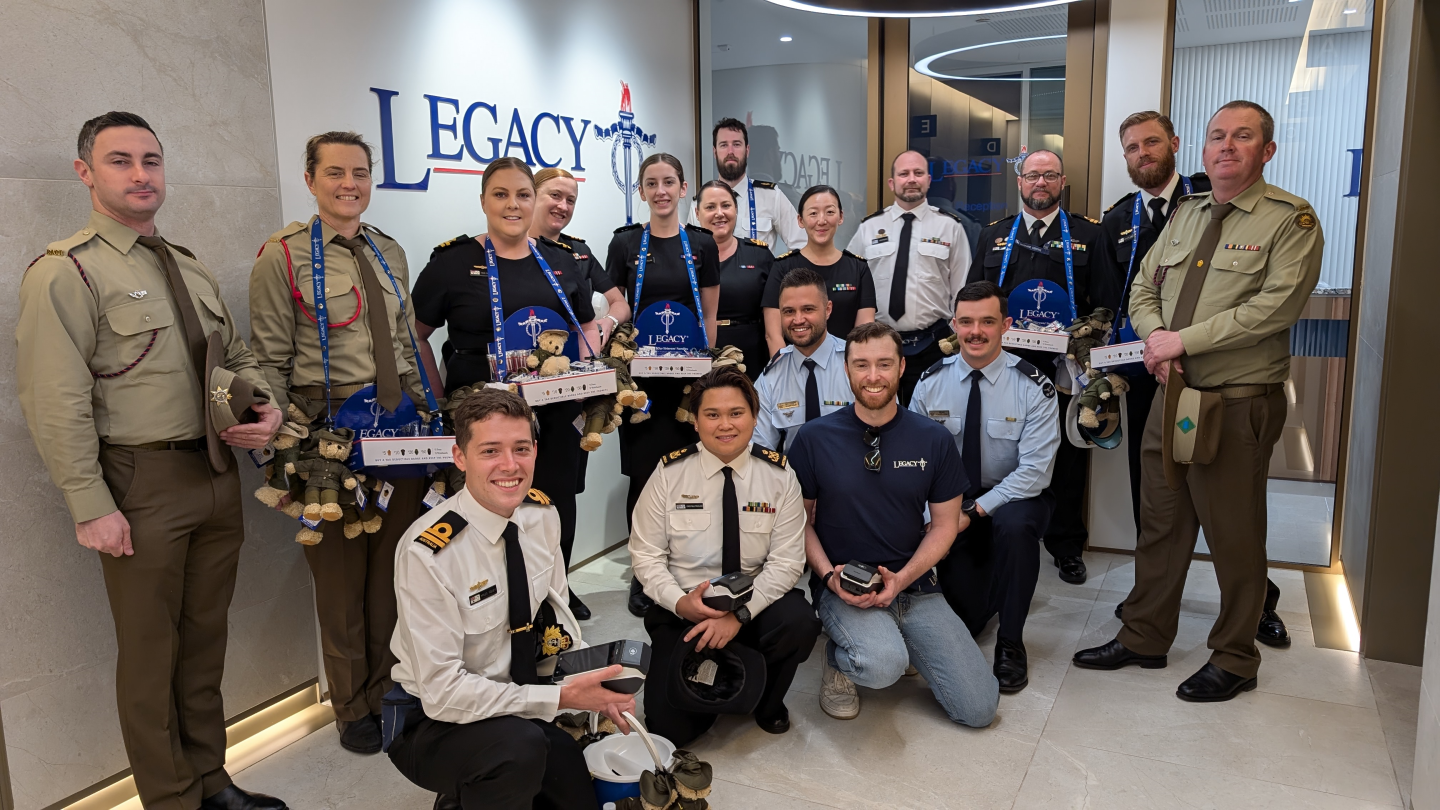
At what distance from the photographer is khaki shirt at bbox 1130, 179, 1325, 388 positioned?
3217 mm

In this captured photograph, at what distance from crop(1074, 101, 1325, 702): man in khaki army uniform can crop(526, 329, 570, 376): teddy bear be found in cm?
208

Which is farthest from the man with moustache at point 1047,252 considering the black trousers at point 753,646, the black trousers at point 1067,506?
Answer: the black trousers at point 753,646

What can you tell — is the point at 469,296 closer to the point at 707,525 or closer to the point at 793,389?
the point at 707,525

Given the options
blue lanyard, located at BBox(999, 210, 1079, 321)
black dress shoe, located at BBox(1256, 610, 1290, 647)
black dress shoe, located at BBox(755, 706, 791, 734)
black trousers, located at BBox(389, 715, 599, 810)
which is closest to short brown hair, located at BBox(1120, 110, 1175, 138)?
blue lanyard, located at BBox(999, 210, 1079, 321)

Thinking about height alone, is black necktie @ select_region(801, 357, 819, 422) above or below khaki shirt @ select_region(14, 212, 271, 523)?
below

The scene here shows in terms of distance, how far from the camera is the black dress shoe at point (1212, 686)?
3.39 metres

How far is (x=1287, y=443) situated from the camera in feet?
16.0

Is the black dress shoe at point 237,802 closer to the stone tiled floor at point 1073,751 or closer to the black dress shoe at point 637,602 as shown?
the stone tiled floor at point 1073,751

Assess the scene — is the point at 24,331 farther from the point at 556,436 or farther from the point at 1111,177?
the point at 1111,177

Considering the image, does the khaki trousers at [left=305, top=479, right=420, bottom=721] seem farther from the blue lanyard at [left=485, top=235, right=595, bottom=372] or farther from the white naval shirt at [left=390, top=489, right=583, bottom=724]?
the white naval shirt at [left=390, top=489, right=583, bottom=724]

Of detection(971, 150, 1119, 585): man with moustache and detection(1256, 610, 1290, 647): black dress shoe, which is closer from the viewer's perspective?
detection(1256, 610, 1290, 647): black dress shoe

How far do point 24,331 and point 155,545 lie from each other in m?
0.63

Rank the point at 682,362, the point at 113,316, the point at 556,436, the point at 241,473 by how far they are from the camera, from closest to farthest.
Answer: the point at 113,316, the point at 241,473, the point at 556,436, the point at 682,362

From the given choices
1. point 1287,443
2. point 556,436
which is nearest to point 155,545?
point 556,436
